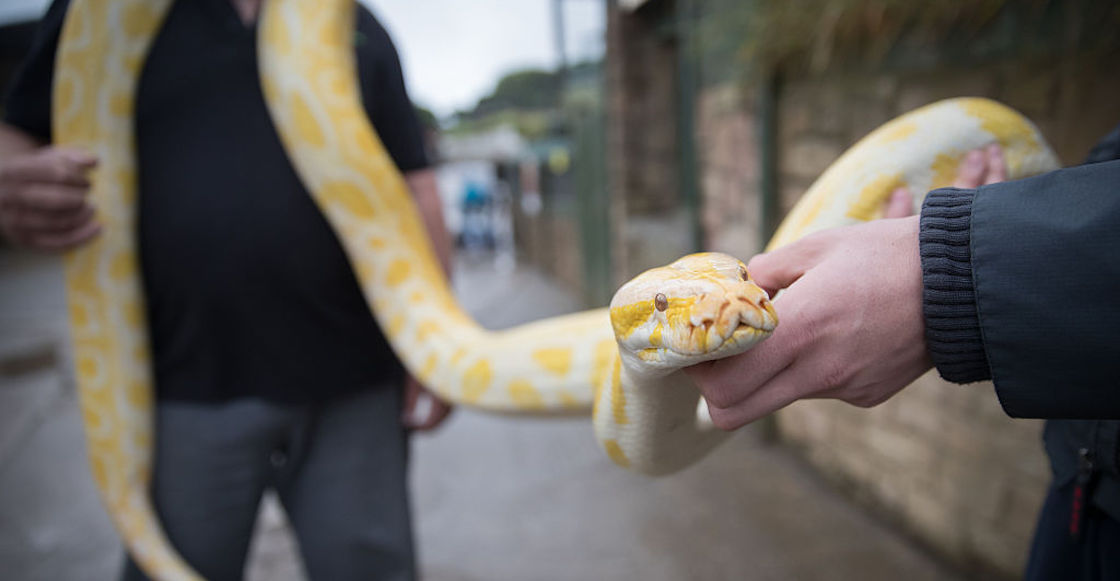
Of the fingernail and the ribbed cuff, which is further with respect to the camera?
the fingernail

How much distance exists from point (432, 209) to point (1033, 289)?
4.36 ft

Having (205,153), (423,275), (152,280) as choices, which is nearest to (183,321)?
(152,280)

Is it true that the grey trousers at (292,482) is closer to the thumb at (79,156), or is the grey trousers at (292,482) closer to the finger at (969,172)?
the thumb at (79,156)

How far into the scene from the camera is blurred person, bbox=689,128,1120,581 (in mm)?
654

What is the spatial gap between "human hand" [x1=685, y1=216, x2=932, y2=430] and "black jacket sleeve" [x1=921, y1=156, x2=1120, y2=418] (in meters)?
0.02

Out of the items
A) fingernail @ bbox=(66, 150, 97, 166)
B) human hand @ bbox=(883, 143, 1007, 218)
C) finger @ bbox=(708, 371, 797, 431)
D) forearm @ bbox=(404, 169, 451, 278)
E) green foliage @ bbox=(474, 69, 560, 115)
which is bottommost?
green foliage @ bbox=(474, 69, 560, 115)

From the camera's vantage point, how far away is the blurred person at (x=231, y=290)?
1397 mm

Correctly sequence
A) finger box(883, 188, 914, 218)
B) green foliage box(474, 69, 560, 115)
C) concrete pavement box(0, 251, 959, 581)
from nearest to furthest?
finger box(883, 188, 914, 218) → concrete pavement box(0, 251, 959, 581) → green foliage box(474, 69, 560, 115)

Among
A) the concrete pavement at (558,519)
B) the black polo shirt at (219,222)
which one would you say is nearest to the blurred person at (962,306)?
the black polo shirt at (219,222)

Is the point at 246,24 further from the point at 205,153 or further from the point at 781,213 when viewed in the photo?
the point at 781,213

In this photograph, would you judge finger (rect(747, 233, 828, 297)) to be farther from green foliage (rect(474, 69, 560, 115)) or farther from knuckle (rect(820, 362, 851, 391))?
green foliage (rect(474, 69, 560, 115))

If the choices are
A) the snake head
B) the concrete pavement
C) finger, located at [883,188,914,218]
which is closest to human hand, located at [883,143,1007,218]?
finger, located at [883,188,914,218]

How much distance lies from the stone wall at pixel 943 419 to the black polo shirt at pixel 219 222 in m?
1.74

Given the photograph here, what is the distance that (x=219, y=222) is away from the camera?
1387 mm
